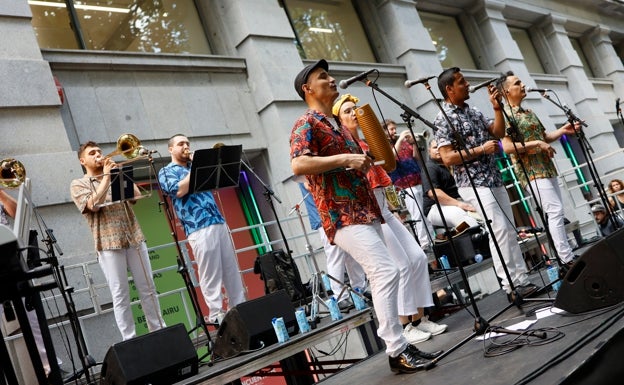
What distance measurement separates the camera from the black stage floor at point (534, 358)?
10.4ft

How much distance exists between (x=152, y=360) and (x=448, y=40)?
45.1 ft

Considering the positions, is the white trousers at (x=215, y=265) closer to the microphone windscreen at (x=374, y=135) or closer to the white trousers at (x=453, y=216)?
the microphone windscreen at (x=374, y=135)

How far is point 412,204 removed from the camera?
30.5 feet

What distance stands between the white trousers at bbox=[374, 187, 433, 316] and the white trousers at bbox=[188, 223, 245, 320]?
2.02 metres

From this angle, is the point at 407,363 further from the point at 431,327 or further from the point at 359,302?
the point at 359,302

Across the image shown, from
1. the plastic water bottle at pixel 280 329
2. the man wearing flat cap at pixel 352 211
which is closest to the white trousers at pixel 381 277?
the man wearing flat cap at pixel 352 211

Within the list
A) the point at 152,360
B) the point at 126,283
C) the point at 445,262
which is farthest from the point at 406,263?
the point at 445,262

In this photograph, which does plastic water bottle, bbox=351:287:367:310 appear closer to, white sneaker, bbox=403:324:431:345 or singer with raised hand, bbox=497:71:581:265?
white sneaker, bbox=403:324:431:345

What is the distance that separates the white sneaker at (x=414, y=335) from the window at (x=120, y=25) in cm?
609

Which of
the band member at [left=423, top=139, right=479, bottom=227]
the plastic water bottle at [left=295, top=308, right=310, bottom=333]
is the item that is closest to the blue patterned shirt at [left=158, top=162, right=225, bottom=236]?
the plastic water bottle at [left=295, top=308, right=310, bottom=333]

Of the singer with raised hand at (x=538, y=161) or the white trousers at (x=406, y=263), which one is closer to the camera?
the white trousers at (x=406, y=263)

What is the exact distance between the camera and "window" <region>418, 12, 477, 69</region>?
53.5 feet

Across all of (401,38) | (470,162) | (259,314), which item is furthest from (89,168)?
(401,38)

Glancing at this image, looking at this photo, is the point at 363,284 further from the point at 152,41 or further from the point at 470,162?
the point at 152,41
